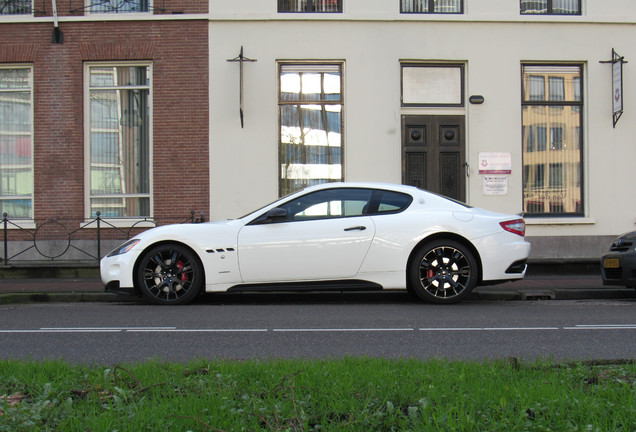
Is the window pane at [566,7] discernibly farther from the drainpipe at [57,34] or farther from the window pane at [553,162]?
the drainpipe at [57,34]

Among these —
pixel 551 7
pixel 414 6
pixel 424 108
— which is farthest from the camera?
pixel 551 7

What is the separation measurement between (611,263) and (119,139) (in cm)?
1027

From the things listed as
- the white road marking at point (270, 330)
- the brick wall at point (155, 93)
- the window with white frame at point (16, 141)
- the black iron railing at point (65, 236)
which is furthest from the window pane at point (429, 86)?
the white road marking at point (270, 330)

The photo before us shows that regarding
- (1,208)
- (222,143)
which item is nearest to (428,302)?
(222,143)

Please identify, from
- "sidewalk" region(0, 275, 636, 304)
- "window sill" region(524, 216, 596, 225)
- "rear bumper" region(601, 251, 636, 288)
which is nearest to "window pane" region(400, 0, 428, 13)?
"window sill" region(524, 216, 596, 225)

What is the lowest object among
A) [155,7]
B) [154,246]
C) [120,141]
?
[154,246]

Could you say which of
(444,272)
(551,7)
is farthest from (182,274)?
(551,7)

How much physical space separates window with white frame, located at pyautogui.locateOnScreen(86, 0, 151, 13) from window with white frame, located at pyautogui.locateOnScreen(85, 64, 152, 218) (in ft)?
3.82

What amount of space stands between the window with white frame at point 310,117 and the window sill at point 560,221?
417cm

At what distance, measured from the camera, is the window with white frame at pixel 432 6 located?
15547 millimetres

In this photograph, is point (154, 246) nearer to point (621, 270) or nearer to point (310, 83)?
point (621, 270)

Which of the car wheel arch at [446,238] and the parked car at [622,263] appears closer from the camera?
the car wheel arch at [446,238]

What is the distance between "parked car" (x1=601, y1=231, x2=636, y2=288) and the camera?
9516 mm

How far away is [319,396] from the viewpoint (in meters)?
3.66
